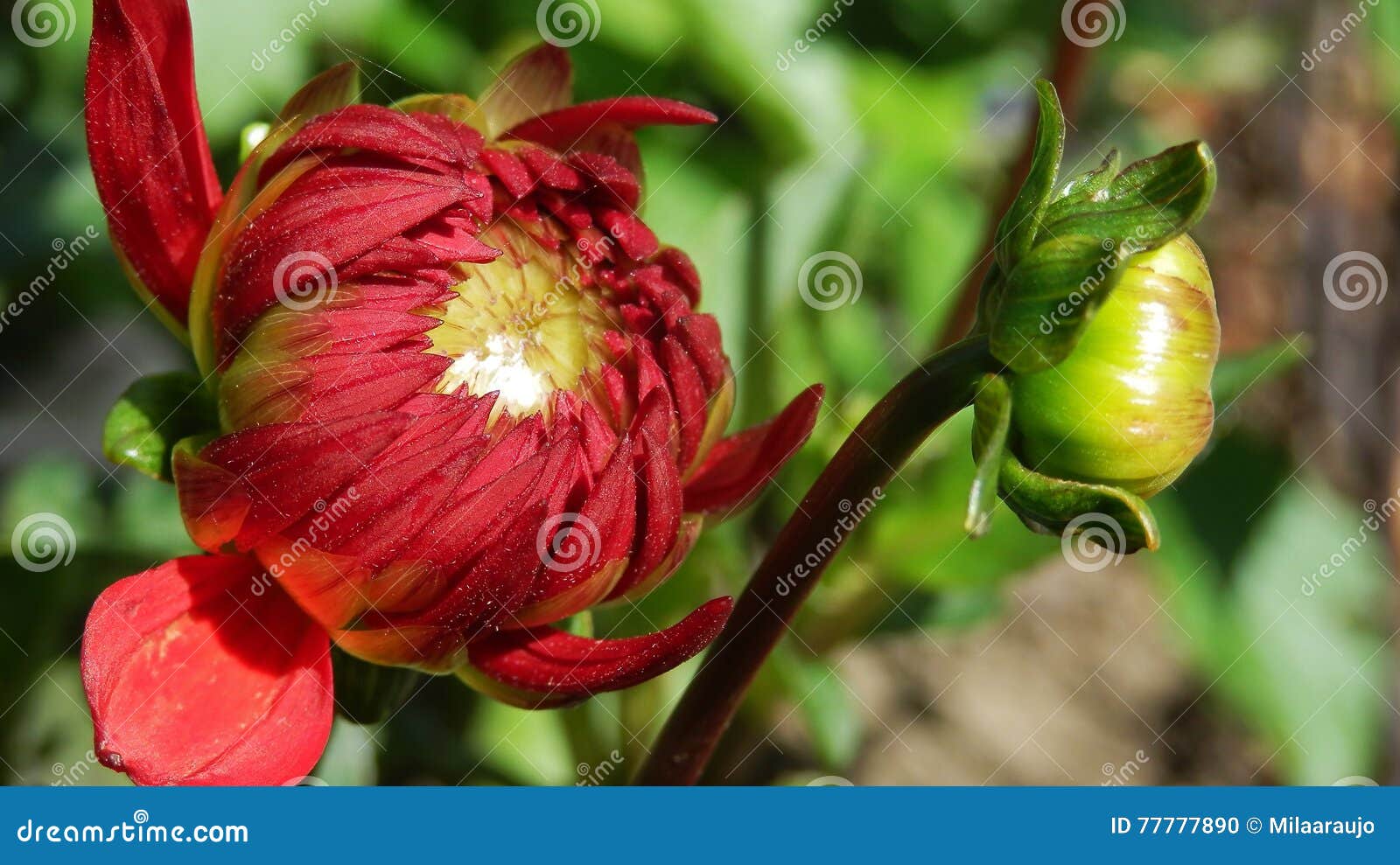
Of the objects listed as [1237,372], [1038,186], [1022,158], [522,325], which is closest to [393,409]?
[522,325]

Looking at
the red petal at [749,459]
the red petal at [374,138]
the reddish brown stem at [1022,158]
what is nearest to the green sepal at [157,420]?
the red petal at [374,138]

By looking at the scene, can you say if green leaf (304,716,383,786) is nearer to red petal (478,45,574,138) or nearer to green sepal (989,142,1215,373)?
red petal (478,45,574,138)

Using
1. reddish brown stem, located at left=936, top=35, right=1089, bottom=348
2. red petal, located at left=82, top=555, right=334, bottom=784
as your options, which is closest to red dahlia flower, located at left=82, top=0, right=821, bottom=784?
red petal, located at left=82, top=555, right=334, bottom=784

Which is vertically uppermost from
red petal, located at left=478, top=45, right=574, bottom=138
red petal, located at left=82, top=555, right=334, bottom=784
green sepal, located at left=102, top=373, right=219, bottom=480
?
red petal, located at left=478, top=45, right=574, bottom=138

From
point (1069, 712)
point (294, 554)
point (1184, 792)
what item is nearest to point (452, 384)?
point (294, 554)

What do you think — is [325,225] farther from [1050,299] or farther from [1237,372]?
[1237,372]

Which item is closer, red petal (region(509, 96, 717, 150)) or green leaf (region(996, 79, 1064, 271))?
green leaf (region(996, 79, 1064, 271))
